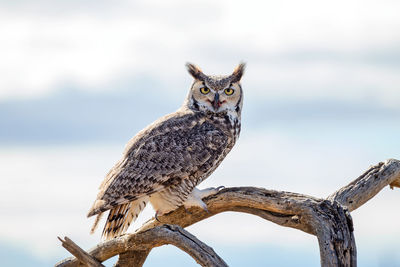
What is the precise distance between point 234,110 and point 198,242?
1.69 m

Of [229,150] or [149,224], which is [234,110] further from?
[149,224]

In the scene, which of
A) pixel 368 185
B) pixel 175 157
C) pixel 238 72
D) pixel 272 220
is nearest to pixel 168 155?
pixel 175 157

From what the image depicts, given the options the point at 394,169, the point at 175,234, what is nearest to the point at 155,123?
the point at 175,234

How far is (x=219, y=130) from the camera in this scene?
6.79 metres

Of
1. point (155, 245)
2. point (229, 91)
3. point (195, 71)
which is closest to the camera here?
point (155, 245)

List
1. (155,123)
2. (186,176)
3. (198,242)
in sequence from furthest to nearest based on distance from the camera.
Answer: (155,123) < (186,176) < (198,242)

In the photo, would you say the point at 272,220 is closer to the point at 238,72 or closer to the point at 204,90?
the point at 204,90

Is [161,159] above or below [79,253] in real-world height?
above

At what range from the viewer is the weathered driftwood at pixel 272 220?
576 cm

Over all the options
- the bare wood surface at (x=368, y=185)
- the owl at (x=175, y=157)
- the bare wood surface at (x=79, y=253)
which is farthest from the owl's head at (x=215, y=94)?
the bare wood surface at (x=79, y=253)

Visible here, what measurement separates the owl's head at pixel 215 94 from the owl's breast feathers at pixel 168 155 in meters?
0.10

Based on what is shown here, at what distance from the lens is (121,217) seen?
654cm

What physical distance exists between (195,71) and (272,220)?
68.7 inches

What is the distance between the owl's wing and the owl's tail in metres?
0.28
